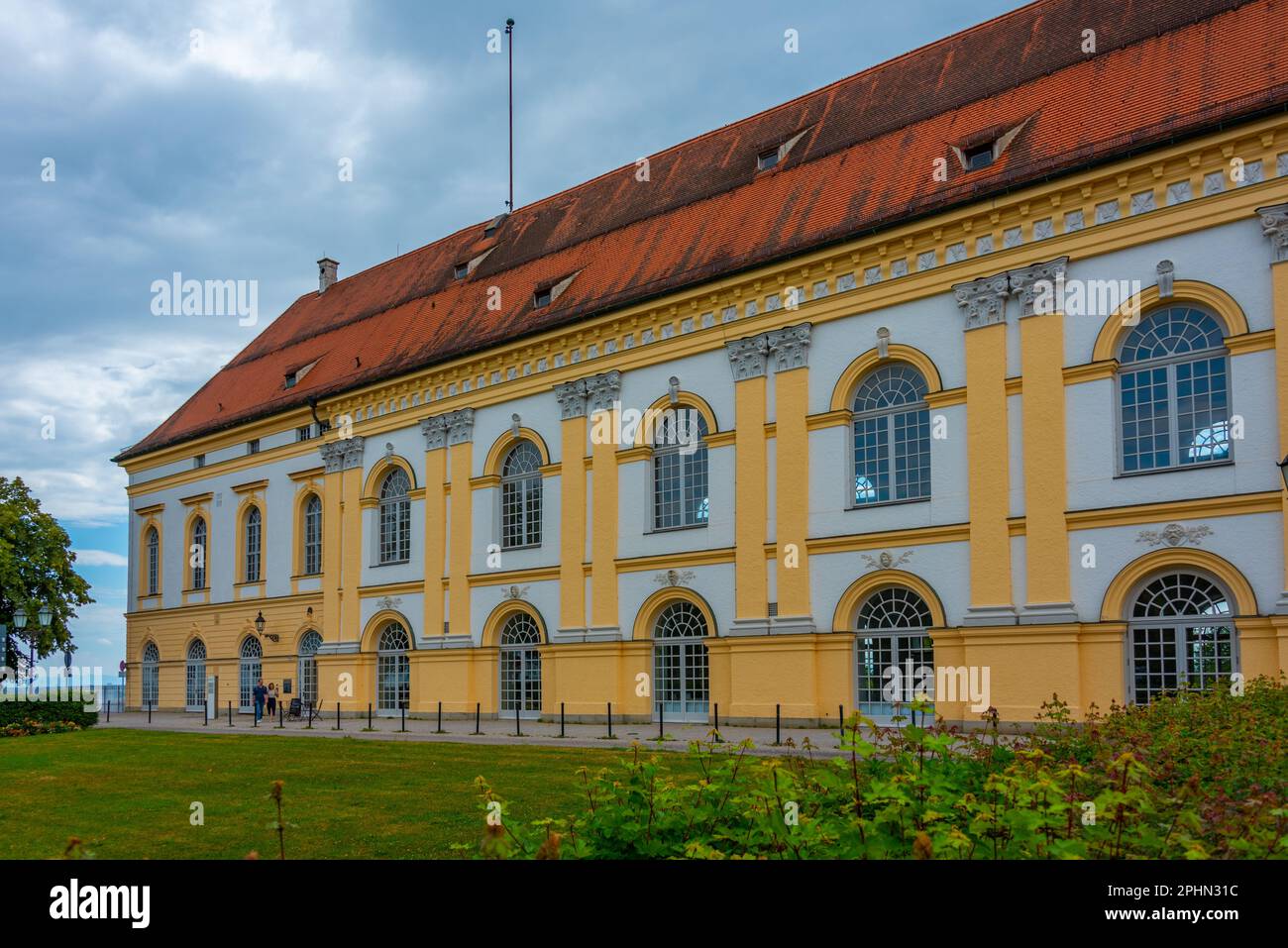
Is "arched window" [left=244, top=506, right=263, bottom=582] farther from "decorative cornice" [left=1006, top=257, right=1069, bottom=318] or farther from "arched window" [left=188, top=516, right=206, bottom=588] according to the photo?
"decorative cornice" [left=1006, top=257, right=1069, bottom=318]

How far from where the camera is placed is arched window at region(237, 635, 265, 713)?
141 ft

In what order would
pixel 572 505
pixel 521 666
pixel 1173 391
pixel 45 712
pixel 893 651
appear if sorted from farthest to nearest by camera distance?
pixel 521 666 → pixel 572 505 → pixel 45 712 → pixel 893 651 → pixel 1173 391

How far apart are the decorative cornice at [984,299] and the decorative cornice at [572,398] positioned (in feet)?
36.1

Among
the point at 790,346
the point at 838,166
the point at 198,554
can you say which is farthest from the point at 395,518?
the point at 838,166

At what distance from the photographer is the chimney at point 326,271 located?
5034cm

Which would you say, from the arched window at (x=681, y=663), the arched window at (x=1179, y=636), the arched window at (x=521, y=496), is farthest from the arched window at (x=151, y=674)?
the arched window at (x=1179, y=636)

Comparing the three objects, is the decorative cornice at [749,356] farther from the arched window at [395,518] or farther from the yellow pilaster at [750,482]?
the arched window at [395,518]

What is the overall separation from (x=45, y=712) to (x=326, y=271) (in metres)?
24.7

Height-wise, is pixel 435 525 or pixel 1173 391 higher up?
pixel 1173 391

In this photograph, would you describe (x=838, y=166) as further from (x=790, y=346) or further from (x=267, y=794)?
(x=267, y=794)

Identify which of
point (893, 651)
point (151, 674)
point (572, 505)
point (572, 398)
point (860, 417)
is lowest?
point (151, 674)

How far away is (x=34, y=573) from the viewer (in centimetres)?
4581
